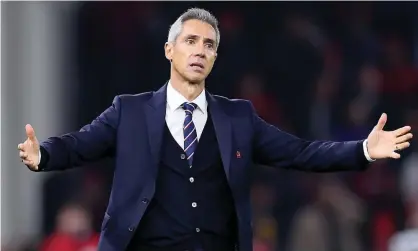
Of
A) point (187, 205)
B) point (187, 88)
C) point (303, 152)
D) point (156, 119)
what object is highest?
point (187, 88)

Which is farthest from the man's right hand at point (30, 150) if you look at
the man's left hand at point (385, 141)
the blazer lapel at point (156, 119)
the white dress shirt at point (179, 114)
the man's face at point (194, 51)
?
the man's left hand at point (385, 141)

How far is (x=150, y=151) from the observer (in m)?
4.41

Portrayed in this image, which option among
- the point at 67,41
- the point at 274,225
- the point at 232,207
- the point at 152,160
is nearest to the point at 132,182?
the point at 152,160

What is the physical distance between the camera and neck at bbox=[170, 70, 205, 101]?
4.51 m

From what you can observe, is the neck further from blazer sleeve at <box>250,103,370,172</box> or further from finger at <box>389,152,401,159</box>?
finger at <box>389,152,401,159</box>

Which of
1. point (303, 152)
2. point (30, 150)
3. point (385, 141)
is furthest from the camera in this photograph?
point (303, 152)

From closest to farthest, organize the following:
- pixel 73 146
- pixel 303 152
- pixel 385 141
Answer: pixel 73 146
pixel 385 141
pixel 303 152

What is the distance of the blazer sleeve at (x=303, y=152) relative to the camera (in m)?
4.51

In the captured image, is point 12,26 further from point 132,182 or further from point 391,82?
point 132,182

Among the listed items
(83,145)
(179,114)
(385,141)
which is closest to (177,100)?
(179,114)

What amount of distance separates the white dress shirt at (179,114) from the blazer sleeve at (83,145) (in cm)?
20

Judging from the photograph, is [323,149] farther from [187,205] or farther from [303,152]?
[187,205]

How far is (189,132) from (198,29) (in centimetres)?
42

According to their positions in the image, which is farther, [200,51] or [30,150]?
[200,51]
